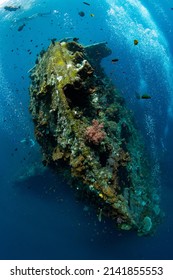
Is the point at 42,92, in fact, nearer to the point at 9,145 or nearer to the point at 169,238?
the point at 169,238

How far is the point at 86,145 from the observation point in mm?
8016

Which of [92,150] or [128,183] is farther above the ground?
[92,150]

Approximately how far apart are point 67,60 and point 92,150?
3.64 meters

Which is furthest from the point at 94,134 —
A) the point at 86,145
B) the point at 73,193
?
the point at 73,193

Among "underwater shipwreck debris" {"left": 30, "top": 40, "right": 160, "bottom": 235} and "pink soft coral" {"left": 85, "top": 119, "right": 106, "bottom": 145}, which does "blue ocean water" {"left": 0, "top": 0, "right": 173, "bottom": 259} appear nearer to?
"underwater shipwreck debris" {"left": 30, "top": 40, "right": 160, "bottom": 235}

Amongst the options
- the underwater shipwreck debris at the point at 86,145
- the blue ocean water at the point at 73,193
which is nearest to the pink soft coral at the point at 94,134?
the underwater shipwreck debris at the point at 86,145

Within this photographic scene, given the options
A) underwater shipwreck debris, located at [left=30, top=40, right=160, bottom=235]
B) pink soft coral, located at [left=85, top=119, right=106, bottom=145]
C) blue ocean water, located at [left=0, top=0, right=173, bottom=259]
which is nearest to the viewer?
underwater shipwreck debris, located at [left=30, top=40, right=160, bottom=235]

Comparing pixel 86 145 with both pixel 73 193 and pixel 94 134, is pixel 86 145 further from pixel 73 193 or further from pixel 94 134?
pixel 73 193

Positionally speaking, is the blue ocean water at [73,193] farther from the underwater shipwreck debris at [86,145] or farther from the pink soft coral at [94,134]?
the pink soft coral at [94,134]

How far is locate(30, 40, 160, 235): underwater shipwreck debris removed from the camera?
7688 millimetres

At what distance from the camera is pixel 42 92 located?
9570 mm

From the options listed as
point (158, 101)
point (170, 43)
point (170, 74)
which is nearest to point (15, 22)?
point (170, 43)

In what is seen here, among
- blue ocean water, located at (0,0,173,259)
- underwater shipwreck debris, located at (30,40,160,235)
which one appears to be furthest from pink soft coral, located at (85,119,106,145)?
blue ocean water, located at (0,0,173,259)

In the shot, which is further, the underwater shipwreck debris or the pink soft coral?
the pink soft coral
